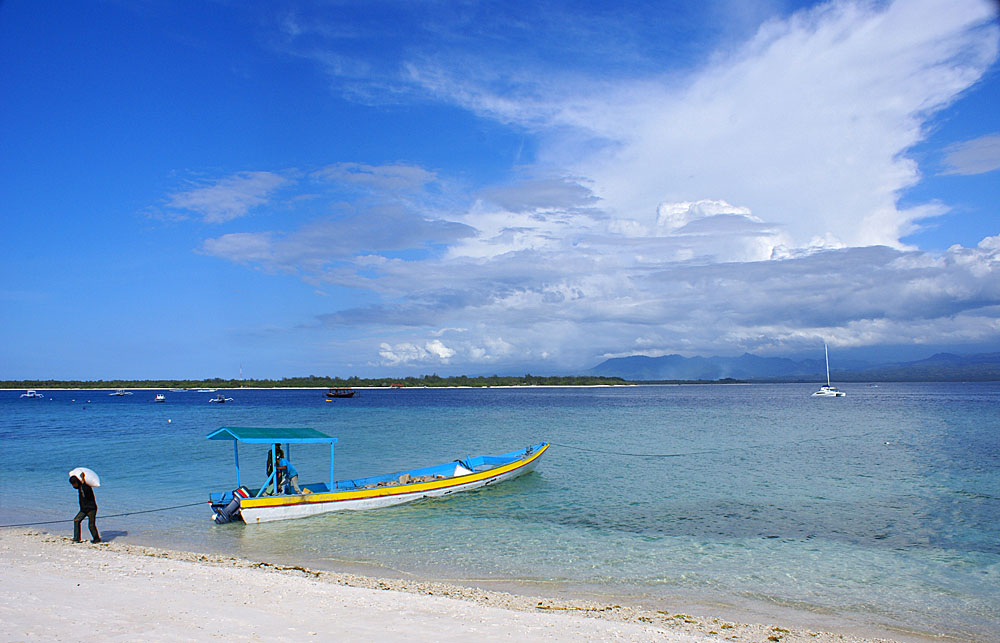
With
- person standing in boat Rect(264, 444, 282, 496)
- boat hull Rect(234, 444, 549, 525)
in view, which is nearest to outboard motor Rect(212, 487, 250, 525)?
boat hull Rect(234, 444, 549, 525)

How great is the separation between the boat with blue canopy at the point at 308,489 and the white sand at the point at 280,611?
4.87 meters

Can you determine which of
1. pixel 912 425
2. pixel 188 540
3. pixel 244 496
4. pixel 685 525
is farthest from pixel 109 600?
pixel 912 425

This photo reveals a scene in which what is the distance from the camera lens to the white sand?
7.82 meters

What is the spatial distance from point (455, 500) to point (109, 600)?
11712mm

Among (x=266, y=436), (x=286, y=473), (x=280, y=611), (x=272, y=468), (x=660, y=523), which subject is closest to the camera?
(x=280, y=611)

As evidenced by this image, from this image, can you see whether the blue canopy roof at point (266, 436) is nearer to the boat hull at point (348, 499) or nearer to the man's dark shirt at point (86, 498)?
the boat hull at point (348, 499)

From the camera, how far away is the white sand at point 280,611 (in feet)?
25.6

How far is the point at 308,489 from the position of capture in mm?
19984

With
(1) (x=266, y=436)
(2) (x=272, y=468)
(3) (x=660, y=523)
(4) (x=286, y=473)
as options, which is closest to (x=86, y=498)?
(1) (x=266, y=436)

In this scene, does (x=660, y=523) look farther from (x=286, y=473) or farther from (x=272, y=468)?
(x=272, y=468)

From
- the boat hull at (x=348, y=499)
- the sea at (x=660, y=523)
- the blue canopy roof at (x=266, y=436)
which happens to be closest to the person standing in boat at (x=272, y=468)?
the blue canopy roof at (x=266, y=436)

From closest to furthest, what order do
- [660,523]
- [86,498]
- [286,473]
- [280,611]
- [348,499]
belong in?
[280,611] → [86,498] → [660,523] → [348,499] → [286,473]

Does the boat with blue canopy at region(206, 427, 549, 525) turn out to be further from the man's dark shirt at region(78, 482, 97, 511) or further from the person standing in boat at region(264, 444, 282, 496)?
the man's dark shirt at region(78, 482, 97, 511)

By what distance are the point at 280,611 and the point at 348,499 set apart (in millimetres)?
9274
